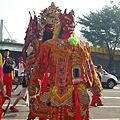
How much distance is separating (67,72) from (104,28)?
88.1 feet

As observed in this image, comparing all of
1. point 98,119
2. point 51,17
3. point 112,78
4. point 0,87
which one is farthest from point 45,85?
point 112,78

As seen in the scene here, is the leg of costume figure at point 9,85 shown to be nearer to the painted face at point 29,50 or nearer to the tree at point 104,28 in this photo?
the painted face at point 29,50

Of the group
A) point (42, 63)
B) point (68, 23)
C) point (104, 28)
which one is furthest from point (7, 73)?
point (104, 28)

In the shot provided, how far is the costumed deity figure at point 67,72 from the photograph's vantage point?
12.4ft

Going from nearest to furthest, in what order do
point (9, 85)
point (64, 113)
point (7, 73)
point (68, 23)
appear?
point (64, 113) → point (68, 23) → point (9, 85) → point (7, 73)

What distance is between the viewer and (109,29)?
99.0 feet

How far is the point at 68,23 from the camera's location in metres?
4.11

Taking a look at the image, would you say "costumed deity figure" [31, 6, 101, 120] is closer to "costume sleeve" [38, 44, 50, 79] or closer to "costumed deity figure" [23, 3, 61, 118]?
"costume sleeve" [38, 44, 50, 79]

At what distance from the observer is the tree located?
98.8 feet

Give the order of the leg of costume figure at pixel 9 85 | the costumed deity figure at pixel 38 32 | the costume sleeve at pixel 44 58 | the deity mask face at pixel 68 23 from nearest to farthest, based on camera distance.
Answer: the costume sleeve at pixel 44 58 → the deity mask face at pixel 68 23 → the costumed deity figure at pixel 38 32 → the leg of costume figure at pixel 9 85

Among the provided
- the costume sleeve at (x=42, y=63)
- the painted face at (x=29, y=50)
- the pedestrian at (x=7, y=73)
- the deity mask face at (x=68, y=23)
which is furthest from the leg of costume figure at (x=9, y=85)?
the deity mask face at (x=68, y=23)

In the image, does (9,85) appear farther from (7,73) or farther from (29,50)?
(29,50)

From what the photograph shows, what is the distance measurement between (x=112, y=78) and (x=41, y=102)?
44.2 feet

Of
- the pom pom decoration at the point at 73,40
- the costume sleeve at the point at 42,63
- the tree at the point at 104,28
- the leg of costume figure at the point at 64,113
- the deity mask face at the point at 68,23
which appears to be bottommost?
the leg of costume figure at the point at 64,113
